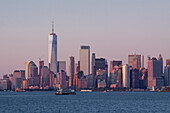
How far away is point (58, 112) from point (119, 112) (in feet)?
56.4

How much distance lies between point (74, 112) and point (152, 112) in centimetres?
2204

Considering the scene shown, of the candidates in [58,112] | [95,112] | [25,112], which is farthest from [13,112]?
[95,112]

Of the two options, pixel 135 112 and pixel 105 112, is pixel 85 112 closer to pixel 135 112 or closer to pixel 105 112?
pixel 105 112

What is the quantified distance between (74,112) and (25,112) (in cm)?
1396

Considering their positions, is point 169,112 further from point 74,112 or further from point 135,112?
point 74,112

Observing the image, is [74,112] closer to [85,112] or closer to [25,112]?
[85,112]

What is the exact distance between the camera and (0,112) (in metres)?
128

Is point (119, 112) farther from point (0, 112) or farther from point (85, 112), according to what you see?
point (0, 112)

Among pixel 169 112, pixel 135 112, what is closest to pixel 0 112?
pixel 135 112

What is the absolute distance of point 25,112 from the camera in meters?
126

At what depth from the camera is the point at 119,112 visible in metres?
124

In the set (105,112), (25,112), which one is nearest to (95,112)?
(105,112)

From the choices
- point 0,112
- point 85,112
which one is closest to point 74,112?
point 85,112

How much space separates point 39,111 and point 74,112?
10.8 m
